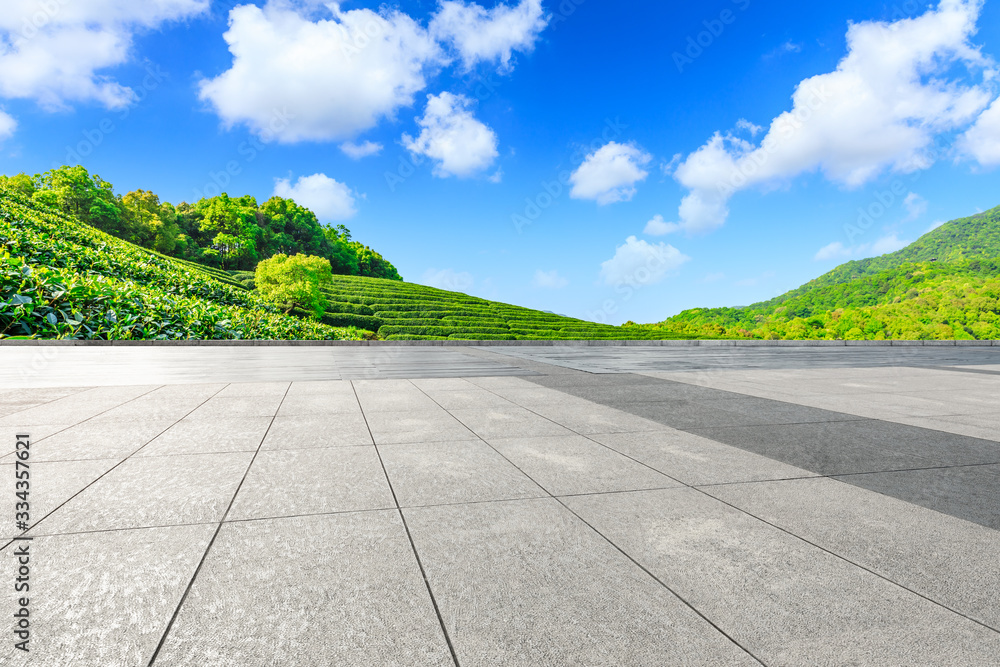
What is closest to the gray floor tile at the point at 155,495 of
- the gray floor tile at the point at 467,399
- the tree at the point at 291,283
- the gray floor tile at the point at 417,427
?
the gray floor tile at the point at 417,427

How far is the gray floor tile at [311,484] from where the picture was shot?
9.42ft

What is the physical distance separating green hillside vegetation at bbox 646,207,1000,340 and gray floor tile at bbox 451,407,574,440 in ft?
125

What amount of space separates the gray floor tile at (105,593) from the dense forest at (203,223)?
53.0 meters

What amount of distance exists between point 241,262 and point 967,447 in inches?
2881

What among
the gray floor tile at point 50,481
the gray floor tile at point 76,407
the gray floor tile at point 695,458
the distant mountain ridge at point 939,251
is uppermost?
the distant mountain ridge at point 939,251

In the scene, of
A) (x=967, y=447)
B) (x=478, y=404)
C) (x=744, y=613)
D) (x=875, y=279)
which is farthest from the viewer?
(x=875, y=279)

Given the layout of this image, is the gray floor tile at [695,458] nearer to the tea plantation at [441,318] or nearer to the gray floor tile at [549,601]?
the gray floor tile at [549,601]

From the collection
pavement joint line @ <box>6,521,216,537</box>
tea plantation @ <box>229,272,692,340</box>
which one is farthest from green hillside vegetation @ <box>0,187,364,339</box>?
pavement joint line @ <box>6,521,216,537</box>

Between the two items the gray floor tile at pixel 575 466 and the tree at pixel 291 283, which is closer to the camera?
the gray floor tile at pixel 575 466

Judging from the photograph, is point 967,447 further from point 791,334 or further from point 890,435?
point 791,334

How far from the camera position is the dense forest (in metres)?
53.0

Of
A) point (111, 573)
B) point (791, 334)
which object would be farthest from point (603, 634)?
point (791, 334)

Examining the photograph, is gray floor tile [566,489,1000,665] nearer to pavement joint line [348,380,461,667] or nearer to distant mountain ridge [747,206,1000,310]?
pavement joint line [348,380,461,667]

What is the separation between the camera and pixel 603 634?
177 centimetres
